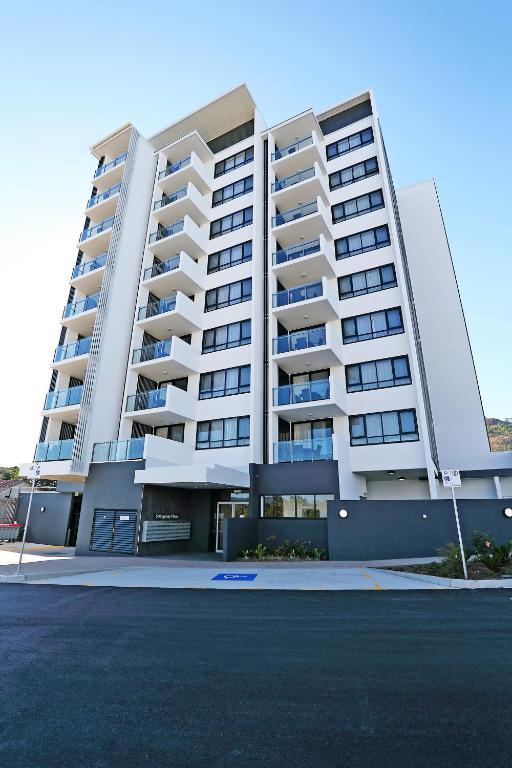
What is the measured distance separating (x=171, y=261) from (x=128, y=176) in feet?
25.2

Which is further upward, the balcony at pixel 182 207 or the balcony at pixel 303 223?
the balcony at pixel 182 207

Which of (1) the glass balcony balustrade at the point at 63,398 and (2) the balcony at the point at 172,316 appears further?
(2) the balcony at the point at 172,316

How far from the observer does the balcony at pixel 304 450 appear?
797 inches

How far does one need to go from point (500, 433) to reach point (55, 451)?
65058mm

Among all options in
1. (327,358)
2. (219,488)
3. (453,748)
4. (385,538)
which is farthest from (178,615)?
(327,358)

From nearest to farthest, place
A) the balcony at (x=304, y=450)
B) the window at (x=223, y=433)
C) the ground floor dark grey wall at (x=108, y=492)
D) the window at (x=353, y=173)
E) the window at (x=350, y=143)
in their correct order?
the balcony at (x=304, y=450)
the ground floor dark grey wall at (x=108, y=492)
the window at (x=223, y=433)
the window at (x=353, y=173)
the window at (x=350, y=143)

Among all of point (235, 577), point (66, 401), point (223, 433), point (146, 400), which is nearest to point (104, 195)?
point (66, 401)

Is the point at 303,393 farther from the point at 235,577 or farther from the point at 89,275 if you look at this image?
the point at 89,275

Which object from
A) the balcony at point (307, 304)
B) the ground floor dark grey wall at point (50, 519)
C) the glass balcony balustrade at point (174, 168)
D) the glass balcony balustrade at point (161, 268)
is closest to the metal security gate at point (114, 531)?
the ground floor dark grey wall at point (50, 519)

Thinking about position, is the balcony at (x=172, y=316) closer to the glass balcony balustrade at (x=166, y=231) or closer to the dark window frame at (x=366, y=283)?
the glass balcony balustrade at (x=166, y=231)

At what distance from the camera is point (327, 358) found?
23.1 m

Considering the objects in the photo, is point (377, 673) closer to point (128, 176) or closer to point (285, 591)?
point (285, 591)

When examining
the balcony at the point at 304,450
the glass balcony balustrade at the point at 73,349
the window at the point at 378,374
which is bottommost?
the balcony at the point at 304,450

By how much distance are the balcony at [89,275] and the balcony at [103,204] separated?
395cm
